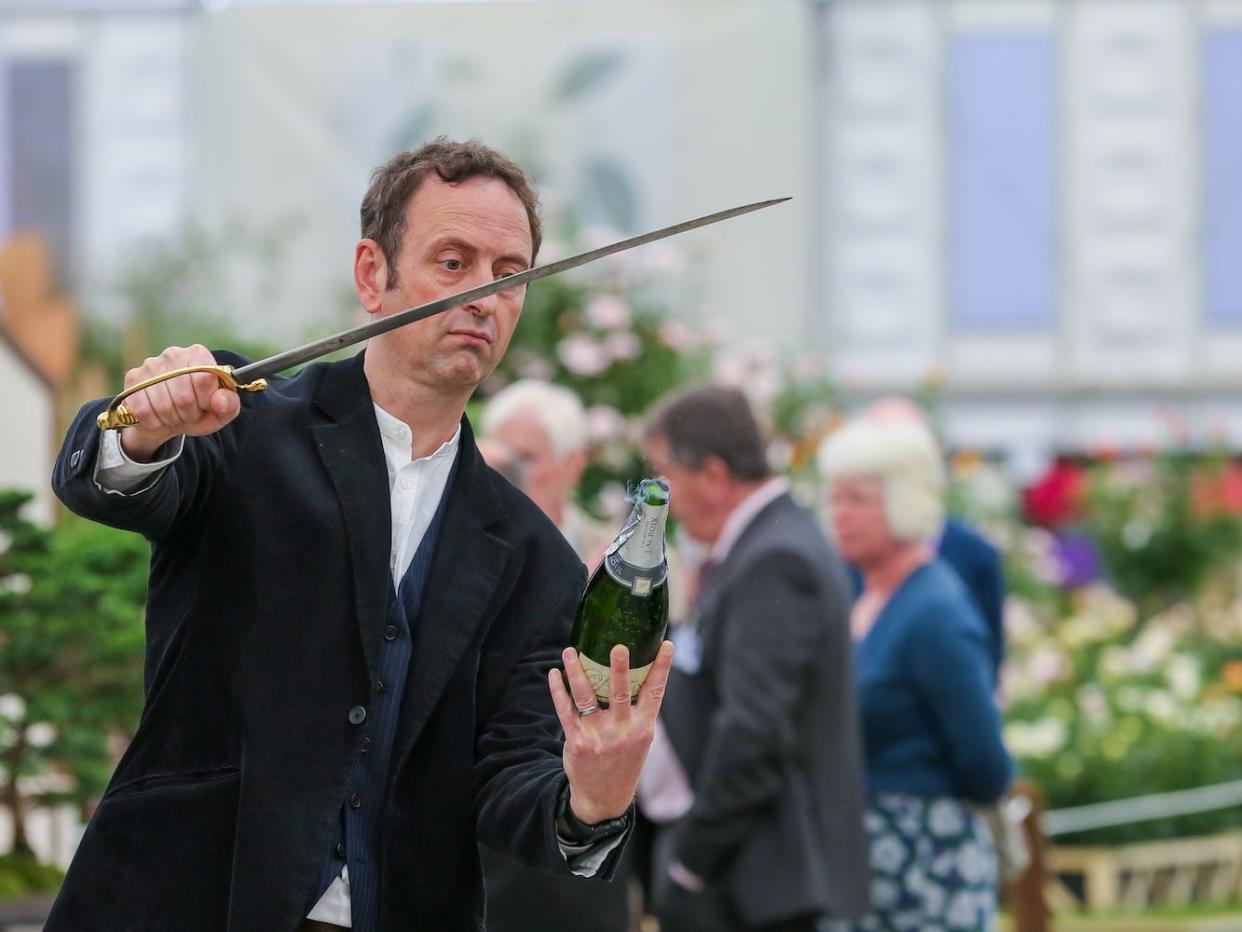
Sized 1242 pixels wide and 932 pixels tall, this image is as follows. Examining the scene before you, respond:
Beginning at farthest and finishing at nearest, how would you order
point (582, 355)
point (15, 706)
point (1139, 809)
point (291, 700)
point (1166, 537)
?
point (1166, 537), point (1139, 809), point (582, 355), point (15, 706), point (291, 700)

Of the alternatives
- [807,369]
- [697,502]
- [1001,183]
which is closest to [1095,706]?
[807,369]

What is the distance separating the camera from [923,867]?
167 inches

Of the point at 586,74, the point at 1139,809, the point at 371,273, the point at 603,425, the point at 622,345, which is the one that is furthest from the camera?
the point at 586,74

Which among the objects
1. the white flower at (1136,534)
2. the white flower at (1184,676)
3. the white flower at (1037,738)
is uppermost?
the white flower at (1136,534)

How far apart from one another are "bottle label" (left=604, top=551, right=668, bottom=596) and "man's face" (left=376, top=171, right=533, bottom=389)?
A: 0.32 metres

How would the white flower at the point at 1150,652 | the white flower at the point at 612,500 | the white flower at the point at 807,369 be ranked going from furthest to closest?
the white flower at the point at 1150,652
the white flower at the point at 807,369
the white flower at the point at 612,500

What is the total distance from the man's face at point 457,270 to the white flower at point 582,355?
4.79m

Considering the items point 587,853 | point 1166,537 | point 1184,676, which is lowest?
point 1184,676

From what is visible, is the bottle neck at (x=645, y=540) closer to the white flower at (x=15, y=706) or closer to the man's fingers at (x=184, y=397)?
the man's fingers at (x=184, y=397)

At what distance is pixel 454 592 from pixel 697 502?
1.91m

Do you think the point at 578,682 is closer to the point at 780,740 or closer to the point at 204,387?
the point at 204,387

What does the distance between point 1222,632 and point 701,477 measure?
8.37 m

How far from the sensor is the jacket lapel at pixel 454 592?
2.01 metres

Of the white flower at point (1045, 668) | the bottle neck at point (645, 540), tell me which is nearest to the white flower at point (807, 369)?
the white flower at point (1045, 668)
